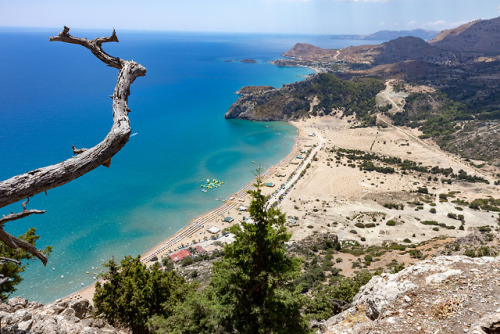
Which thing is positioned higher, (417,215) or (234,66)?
(234,66)

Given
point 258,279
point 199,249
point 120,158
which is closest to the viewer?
point 258,279

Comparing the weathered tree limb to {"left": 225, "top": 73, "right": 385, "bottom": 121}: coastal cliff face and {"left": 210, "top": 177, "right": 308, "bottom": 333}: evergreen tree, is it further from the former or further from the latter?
{"left": 225, "top": 73, "right": 385, "bottom": 121}: coastal cliff face

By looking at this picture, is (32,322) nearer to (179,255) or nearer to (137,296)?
(137,296)

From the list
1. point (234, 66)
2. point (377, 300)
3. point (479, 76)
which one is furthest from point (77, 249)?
point (234, 66)

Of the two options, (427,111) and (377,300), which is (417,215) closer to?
(377,300)

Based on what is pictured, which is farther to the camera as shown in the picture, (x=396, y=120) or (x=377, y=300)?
(x=396, y=120)

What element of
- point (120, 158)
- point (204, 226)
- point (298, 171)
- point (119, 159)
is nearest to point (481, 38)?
point (298, 171)
